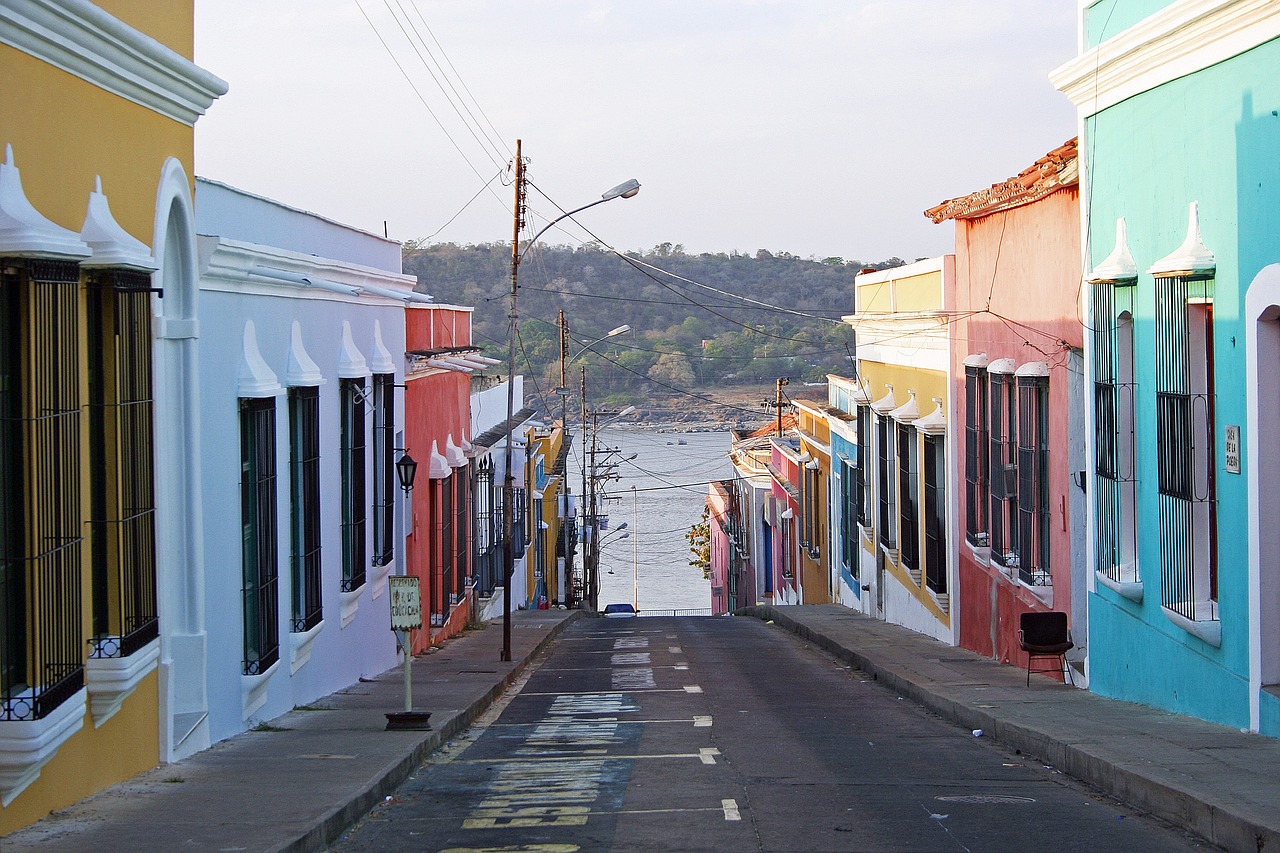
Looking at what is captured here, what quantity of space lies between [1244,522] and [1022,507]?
6455 millimetres

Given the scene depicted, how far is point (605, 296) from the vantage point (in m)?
60.9

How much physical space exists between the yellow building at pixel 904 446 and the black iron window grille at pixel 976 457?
3.45 ft

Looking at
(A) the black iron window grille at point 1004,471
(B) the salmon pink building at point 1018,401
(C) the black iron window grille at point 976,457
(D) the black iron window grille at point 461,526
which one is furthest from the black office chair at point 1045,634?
(D) the black iron window grille at point 461,526

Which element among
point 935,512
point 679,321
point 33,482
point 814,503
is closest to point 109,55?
point 33,482

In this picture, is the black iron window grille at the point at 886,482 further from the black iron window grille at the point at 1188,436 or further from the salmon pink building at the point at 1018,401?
the black iron window grille at the point at 1188,436

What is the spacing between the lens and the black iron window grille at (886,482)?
23.7 metres

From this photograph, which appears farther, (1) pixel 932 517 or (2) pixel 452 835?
(1) pixel 932 517

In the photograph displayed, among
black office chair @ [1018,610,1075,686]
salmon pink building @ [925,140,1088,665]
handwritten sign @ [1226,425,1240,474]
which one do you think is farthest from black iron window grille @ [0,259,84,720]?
salmon pink building @ [925,140,1088,665]

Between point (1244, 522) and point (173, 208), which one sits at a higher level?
point (173, 208)

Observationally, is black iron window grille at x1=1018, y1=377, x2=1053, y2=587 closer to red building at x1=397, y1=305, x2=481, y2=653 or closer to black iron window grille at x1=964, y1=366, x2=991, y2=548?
black iron window grille at x1=964, y1=366, x2=991, y2=548

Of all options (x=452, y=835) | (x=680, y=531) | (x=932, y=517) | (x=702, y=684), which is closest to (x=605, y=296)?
(x=680, y=531)

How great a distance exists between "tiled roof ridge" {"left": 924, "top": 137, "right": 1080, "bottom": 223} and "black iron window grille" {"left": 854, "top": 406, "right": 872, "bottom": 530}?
762 cm

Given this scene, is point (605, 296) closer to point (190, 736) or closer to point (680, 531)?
point (680, 531)

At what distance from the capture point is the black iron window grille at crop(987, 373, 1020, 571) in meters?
16.0
